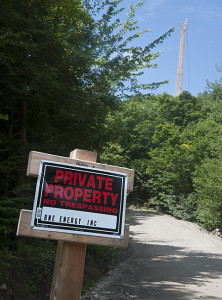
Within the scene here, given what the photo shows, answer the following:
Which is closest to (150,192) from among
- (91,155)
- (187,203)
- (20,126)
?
(187,203)

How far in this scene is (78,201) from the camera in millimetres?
2322

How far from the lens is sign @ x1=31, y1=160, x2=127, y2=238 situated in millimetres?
2244

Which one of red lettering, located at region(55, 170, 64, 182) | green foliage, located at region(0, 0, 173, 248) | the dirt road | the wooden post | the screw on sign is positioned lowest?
the dirt road

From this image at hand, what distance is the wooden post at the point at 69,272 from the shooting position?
2.26 m

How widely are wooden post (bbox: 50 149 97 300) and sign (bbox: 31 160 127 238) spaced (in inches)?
6.9

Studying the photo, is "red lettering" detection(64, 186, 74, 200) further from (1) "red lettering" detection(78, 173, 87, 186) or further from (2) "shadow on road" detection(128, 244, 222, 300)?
(2) "shadow on road" detection(128, 244, 222, 300)

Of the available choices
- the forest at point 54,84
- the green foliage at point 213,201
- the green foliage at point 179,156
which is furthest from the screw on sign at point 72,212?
the green foliage at point 213,201

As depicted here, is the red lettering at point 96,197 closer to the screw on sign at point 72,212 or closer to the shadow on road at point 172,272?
the screw on sign at point 72,212

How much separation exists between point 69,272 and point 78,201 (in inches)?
20.2

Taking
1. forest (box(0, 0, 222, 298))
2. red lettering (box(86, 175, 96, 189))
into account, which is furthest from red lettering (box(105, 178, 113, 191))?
forest (box(0, 0, 222, 298))

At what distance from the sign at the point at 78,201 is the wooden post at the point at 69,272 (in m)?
0.18

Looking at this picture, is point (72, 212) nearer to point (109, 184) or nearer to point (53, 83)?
point (109, 184)

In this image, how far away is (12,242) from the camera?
22.0 feet

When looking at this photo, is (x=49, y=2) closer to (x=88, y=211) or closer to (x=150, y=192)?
(x=88, y=211)
